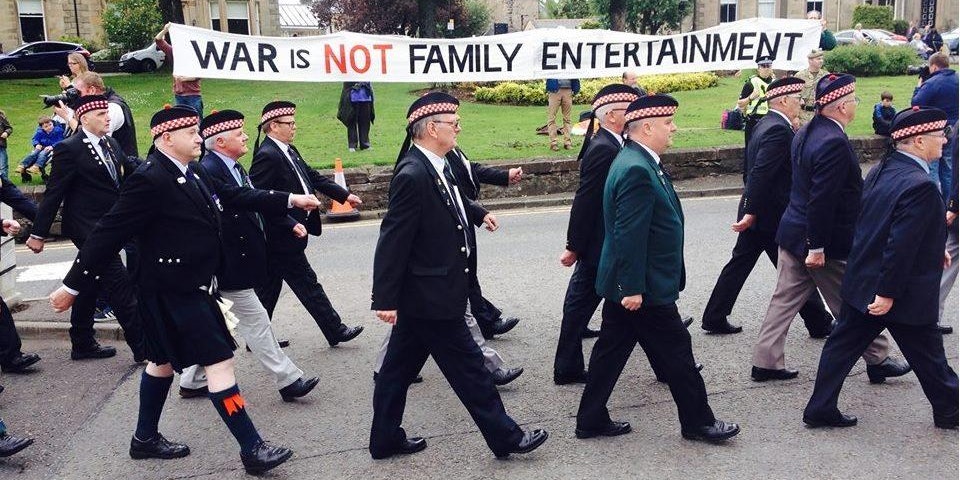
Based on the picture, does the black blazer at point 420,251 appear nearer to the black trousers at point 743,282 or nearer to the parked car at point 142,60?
the black trousers at point 743,282

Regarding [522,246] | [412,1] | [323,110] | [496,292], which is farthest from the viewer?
[412,1]

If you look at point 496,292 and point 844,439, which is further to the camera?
point 496,292

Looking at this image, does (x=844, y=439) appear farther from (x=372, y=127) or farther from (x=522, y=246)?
(x=372, y=127)

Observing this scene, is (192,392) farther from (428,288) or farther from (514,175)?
(514,175)

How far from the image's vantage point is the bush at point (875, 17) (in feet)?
173

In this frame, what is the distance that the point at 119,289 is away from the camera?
22.4 feet

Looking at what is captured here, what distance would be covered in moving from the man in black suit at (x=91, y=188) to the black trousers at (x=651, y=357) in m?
3.27

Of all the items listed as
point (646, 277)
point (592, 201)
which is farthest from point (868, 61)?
point (646, 277)

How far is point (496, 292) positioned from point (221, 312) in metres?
3.96

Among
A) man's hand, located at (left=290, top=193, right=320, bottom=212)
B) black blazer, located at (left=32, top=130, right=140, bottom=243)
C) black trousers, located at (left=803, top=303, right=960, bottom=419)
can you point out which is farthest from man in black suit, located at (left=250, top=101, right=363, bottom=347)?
black trousers, located at (left=803, top=303, right=960, bottom=419)

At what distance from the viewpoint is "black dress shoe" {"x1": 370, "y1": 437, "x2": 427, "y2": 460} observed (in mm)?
5270

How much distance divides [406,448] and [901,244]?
2.89 meters

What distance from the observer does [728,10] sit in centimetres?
5750

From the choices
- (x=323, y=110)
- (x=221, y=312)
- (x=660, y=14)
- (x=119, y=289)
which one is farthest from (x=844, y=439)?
(x=660, y=14)
